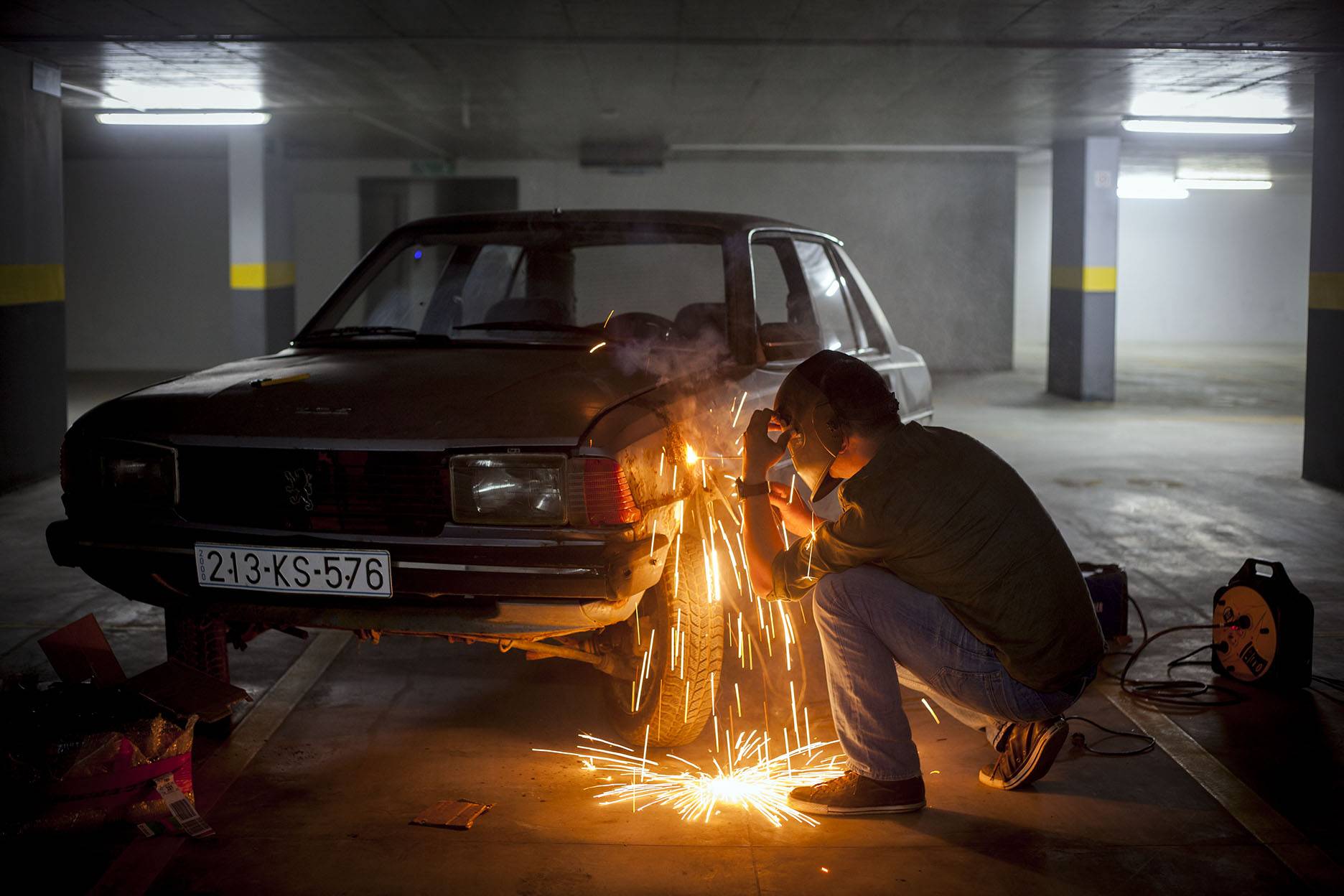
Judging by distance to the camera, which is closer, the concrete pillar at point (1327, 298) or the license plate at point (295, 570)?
the license plate at point (295, 570)

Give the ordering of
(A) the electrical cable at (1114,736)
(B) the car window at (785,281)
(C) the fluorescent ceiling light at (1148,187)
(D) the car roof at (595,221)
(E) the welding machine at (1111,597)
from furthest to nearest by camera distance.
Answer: (C) the fluorescent ceiling light at (1148,187) < (B) the car window at (785,281) < (E) the welding machine at (1111,597) < (D) the car roof at (595,221) < (A) the electrical cable at (1114,736)

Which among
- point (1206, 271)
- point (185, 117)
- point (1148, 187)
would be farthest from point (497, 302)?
point (1206, 271)

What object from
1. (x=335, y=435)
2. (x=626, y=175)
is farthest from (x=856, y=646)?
(x=626, y=175)

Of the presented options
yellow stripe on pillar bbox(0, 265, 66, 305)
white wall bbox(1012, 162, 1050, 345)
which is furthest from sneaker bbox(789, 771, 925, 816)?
white wall bbox(1012, 162, 1050, 345)

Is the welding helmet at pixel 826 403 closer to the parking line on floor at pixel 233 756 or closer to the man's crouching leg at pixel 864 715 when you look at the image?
the man's crouching leg at pixel 864 715

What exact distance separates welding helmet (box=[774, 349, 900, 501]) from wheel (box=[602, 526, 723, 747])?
500mm

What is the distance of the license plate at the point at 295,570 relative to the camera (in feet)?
10.4

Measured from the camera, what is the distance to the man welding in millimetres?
2994

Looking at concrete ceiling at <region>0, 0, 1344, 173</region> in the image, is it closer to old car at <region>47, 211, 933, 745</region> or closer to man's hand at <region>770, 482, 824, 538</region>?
old car at <region>47, 211, 933, 745</region>

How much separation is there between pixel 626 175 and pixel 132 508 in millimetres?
16282

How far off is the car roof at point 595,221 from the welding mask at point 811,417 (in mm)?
1250

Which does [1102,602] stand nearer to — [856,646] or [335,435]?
[856,646]

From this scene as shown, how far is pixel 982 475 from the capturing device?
9.90 feet

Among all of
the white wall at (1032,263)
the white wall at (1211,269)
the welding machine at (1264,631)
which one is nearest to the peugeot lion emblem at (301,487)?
the welding machine at (1264,631)
